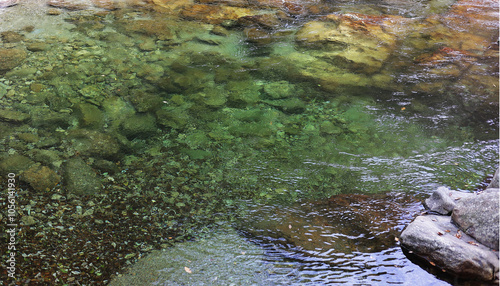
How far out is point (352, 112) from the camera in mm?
6418

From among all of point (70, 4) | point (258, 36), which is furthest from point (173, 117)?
point (70, 4)

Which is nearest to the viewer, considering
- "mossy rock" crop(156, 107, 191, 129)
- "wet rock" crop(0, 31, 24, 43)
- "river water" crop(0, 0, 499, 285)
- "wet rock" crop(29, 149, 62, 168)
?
"river water" crop(0, 0, 499, 285)

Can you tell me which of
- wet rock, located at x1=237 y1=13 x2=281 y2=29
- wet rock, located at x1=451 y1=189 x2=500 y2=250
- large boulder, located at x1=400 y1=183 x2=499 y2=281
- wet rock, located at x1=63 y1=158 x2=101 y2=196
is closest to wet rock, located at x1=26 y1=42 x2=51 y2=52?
wet rock, located at x1=63 y1=158 x2=101 y2=196

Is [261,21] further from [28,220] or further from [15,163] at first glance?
[28,220]

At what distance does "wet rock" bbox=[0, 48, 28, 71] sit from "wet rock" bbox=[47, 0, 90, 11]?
2747 mm

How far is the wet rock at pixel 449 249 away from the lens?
3.38 meters

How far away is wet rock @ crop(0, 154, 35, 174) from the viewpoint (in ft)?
15.3

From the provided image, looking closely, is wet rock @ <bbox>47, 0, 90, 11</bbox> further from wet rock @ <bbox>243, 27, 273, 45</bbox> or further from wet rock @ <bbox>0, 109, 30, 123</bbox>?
wet rock @ <bbox>0, 109, 30, 123</bbox>

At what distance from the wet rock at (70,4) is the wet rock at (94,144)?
575 centimetres

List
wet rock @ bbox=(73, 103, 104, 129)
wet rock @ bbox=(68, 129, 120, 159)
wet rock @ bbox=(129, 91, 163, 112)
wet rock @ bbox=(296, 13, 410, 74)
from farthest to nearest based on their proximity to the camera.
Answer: wet rock @ bbox=(296, 13, 410, 74)
wet rock @ bbox=(129, 91, 163, 112)
wet rock @ bbox=(73, 103, 104, 129)
wet rock @ bbox=(68, 129, 120, 159)

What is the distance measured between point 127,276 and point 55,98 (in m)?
4.11

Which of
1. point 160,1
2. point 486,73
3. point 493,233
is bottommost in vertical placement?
point 493,233

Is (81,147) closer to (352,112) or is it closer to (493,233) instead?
(352,112)

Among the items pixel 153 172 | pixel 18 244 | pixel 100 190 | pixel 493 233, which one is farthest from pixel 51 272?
pixel 493 233
